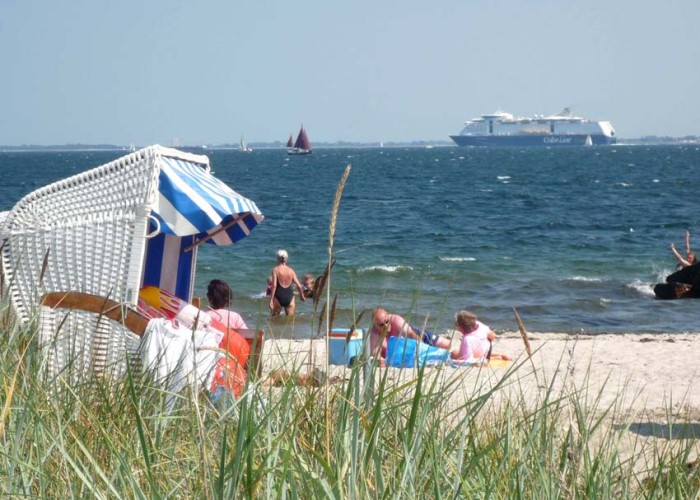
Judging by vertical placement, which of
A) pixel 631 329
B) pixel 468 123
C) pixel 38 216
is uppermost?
pixel 468 123

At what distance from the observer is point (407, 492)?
195 cm

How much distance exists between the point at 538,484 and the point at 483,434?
22.9 inches

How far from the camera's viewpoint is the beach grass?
182cm

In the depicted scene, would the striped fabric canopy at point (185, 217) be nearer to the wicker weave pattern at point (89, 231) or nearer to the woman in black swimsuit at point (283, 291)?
the wicker weave pattern at point (89, 231)

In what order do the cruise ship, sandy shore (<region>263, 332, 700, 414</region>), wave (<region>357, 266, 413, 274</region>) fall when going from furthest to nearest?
the cruise ship → wave (<region>357, 266, 413, 274</region>) → sandy shore (<region>263, 332, 700, 414</region>)

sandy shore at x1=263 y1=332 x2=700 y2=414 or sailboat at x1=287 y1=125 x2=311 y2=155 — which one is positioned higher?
sailboat at x1=287 y1=125 x2=311 y2=155

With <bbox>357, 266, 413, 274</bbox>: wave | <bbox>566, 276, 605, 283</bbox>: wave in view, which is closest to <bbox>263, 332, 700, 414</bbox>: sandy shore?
<bbox>566, 276, 605, 283</bbox>: wave

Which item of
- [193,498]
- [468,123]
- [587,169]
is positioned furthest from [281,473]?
[468,123]

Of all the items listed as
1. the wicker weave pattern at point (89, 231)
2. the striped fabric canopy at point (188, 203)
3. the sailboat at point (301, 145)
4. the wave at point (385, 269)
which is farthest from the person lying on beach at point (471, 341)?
the sailboat at point (301, 145)

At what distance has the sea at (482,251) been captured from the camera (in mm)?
11953

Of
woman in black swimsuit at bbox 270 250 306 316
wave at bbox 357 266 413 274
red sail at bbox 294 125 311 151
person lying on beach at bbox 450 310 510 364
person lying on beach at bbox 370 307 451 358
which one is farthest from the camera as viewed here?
red sail at bbox 294 125 311 151

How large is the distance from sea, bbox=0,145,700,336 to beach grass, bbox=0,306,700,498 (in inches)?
9.1

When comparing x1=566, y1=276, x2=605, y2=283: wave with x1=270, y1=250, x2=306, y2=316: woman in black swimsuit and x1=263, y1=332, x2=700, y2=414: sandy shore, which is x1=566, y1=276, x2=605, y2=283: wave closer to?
x1=263, y1=332, x2=700, y2=414: sandy shore

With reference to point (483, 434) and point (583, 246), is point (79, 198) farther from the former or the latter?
point (583, 246)
